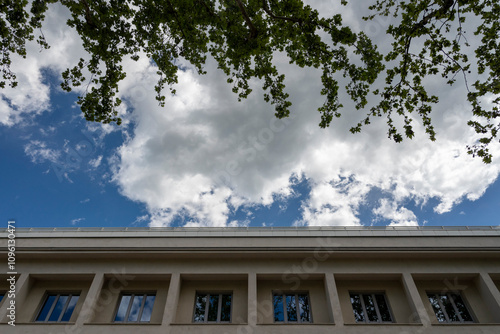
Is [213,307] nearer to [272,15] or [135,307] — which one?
[135,307]

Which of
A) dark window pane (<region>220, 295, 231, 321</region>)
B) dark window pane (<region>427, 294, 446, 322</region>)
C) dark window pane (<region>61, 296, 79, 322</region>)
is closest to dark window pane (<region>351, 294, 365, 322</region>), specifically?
dark window pane (<region>427, 294, 446, 322</region>)

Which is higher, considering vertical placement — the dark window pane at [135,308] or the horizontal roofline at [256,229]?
the horizontal roofline at [256,229]

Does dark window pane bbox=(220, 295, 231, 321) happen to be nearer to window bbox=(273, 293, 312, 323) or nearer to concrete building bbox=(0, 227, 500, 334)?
concrete building bbox=(0, 227, 500, 334)

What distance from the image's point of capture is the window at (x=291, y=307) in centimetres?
1298

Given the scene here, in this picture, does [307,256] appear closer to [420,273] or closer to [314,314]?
[314,314]

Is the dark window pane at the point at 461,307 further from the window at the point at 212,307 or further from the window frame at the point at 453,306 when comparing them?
the window at the point at 212,307

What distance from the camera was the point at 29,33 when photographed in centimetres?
1182

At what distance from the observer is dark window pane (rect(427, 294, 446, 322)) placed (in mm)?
12709

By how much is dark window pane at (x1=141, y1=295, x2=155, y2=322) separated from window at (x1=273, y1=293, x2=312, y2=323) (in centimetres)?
564

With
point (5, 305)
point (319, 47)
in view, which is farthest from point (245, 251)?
point (5, 305)

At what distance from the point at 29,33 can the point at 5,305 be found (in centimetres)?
1152

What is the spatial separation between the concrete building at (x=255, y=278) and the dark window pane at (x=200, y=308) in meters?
0.05

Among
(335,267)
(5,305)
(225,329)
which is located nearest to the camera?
(225,329)

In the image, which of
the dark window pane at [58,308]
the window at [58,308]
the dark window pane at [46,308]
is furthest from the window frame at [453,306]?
the dark window pane at [46,308]
